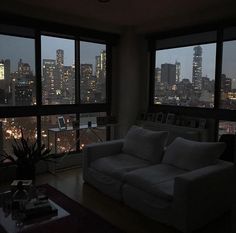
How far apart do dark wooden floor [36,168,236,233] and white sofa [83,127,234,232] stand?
0.08 m

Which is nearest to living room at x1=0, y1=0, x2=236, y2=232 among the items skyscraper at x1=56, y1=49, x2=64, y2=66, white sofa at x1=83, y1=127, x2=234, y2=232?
skyscraper at x1=56, y1=49, x2=64, y2=66

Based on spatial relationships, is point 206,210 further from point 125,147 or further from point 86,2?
point 86,2

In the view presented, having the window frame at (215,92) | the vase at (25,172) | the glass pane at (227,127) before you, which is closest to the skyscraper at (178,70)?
the window frame at (215,92)

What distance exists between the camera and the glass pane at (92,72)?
4.72 m

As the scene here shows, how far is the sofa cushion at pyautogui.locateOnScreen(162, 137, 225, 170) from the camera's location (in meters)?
2.90

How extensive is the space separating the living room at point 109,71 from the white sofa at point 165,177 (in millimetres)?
293

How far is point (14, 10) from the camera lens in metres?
3.71

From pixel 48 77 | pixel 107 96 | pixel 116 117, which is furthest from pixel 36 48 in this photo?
pixel 116 117

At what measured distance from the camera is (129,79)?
497cm

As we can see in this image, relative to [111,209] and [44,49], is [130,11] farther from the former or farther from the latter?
[111,209]

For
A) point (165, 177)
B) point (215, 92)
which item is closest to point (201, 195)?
point (165, 177)

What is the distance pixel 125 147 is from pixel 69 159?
1183mm

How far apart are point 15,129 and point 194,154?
2674mm

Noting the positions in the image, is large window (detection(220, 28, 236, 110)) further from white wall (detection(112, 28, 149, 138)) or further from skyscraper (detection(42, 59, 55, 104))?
skyscraper (detection(42, 59, 55, 104))
